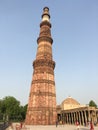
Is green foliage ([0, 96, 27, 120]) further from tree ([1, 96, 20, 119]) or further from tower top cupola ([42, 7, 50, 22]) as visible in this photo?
tower top cupola ([42, 7, 50, 22])

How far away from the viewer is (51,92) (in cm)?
3003

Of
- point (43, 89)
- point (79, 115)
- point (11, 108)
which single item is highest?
point (43, 89)

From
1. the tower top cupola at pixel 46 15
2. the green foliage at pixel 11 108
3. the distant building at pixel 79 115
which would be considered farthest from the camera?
the green foliage at pixel 11 108

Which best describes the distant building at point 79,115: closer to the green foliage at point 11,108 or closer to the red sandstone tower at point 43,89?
the red sandstone tower at point 43,89

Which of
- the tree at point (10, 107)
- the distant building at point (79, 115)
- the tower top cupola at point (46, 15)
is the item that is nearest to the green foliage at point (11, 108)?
the tree at point (10, 107)

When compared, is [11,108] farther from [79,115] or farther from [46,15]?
[46,15]

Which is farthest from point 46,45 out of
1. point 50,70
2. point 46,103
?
point 46,103

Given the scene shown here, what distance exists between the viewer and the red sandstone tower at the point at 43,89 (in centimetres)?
2800

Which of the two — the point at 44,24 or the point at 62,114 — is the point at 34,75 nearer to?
the point at 44,24

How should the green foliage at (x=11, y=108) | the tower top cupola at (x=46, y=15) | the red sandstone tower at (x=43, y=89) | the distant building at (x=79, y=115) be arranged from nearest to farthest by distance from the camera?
1. the red sandstone tower at (x=43, y=89)
2. the distant building at (x=79, y=115)
3. the tower top cupola at (x=46, y=15)
4. the green foliage at (x=11, y=108)

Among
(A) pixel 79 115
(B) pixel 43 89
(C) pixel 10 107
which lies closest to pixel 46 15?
(B) pixel 43 89

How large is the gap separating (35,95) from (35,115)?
12.2ft

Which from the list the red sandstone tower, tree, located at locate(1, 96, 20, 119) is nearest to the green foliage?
tree, located at locate(1, 96, 20, 119)

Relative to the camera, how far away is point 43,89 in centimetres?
2945
